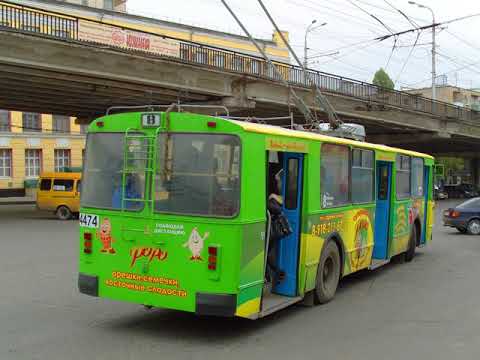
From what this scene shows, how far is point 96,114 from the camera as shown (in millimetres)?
34719

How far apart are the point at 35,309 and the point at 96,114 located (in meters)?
28.0

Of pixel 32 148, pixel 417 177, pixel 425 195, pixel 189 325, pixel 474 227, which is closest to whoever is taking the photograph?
pixel 189 325

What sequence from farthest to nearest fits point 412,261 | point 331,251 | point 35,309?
point 412,261
point 331,251
point 35,309

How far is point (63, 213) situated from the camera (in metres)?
26.4

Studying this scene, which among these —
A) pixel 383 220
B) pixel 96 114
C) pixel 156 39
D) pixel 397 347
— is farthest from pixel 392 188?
pixel 96 114

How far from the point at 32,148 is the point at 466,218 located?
130 ft

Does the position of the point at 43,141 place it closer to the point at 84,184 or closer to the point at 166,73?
the point at 166,73

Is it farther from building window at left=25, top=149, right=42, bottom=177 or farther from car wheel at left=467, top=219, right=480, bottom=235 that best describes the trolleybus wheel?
building window at left=25, top=149, right=42, bottom=177

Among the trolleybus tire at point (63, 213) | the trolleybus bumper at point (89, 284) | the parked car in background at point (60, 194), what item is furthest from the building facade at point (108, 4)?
the trolleybus bumper at point (89, 284)

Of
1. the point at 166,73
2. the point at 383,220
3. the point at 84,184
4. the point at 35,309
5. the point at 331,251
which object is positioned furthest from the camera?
the point at 166,73

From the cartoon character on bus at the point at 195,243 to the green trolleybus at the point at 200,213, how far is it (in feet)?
0.04

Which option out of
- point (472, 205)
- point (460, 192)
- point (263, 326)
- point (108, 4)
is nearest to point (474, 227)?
point (472, 205)

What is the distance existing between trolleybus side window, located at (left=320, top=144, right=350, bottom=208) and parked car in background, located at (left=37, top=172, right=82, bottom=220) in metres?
19.1

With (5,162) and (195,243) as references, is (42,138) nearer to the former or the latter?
(5,162)
